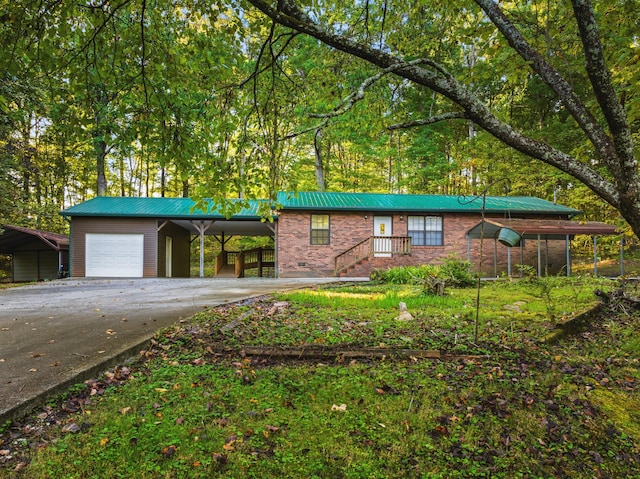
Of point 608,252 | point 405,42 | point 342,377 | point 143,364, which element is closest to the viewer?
point 342,377

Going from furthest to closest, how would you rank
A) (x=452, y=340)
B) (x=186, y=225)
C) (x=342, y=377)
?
(x=186, y=225) → (x=452, y=340) → (x=342, y=377)

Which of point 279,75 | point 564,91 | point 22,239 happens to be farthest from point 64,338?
point 22,239

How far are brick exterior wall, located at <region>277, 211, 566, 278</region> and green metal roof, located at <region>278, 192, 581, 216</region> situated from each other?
18.9 inches

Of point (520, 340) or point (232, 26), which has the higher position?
point (232, 26)

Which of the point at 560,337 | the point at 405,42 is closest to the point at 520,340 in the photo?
the point at 560,337

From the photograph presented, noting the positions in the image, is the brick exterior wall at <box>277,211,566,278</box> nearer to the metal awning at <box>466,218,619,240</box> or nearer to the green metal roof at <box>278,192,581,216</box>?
the green metal roof at <box>278,192,581,216</box>

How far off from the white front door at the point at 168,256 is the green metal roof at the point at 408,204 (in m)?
6.27

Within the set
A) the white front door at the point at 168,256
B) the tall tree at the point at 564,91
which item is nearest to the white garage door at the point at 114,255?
the white front door at the point at 168,256

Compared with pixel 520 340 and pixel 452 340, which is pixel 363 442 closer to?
pixel 452 340

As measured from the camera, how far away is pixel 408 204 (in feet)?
55.7

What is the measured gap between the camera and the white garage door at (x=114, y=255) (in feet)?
51.1

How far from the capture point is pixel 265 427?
2281 millimetres

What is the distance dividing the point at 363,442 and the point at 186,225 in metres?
17.7

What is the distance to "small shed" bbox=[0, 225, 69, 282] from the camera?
17.2m
